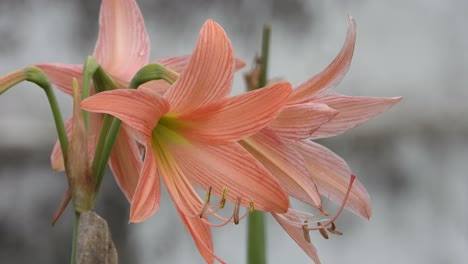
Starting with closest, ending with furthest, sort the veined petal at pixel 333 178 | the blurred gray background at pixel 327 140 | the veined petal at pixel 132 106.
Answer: the veined petal at pixel 132 106
the veined petal at pixel 333 178
the blurred gray background at pixel 327 140

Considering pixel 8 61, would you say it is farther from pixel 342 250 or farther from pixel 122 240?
pixel 342 250

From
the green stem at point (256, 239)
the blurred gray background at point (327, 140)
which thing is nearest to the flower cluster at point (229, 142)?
the green stem at point (256, 239)

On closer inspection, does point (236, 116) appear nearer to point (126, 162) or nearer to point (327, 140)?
point (126, 162)

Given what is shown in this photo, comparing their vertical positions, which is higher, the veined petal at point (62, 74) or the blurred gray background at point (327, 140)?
the veined petal at point (62, 74)

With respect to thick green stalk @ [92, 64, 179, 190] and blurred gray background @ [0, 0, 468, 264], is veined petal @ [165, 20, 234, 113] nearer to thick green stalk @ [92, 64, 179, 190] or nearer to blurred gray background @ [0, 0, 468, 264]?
thick green stalk @ [92, 64, 179, 190]

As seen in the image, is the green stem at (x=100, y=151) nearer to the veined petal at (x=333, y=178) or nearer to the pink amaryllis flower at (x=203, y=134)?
the pink amaryllis flower at (x=203, y=134)

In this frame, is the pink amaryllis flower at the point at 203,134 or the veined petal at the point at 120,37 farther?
the veined petal at the point at 120,37

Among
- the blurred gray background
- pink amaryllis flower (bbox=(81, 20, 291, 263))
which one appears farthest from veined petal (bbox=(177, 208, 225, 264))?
the blurred gray background
